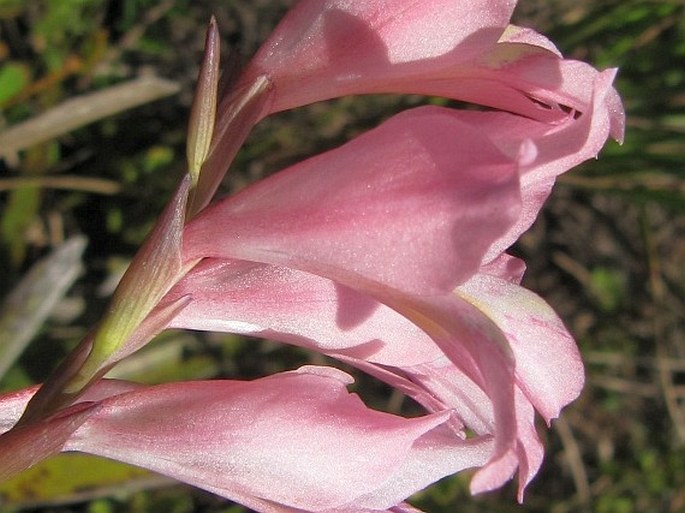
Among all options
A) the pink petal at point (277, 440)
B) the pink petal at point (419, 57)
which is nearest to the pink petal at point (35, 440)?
the pink petal at point (277, 440)

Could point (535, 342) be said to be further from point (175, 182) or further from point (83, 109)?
point (175, 182)

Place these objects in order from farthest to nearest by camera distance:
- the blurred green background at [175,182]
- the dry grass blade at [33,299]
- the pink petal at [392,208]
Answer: the blurred green background at [175,182] < the dry grass blade at [33,299] < the pink petal at [392,208]

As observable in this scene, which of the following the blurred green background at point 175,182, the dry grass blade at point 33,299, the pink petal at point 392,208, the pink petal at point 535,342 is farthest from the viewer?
the blurred green background at point 175,182

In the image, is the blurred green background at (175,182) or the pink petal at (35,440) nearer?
the pink petal at (35,440)

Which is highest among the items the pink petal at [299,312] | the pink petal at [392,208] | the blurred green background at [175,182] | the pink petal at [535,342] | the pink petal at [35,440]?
the pink petal at [392,208]

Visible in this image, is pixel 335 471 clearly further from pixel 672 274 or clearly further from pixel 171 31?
pixel 672 274

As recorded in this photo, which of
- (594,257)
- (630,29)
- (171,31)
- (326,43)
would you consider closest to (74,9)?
(171,31)

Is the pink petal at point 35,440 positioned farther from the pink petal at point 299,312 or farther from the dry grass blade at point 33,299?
the dry grass blade at point 33,299

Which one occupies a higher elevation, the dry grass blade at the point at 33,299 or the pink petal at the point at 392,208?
the pink petal at the point at 392,208
